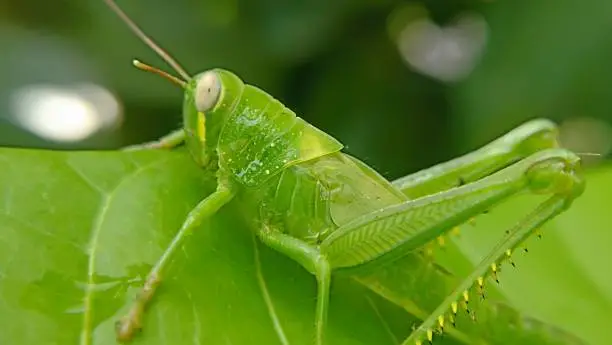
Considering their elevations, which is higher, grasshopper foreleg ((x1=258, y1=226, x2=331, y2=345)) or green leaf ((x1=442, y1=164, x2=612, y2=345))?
grasshopper foreleg ((x1=258, y1=226, x2=331, y2=345))

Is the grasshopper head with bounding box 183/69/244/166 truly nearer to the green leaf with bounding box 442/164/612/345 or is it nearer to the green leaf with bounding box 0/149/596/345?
the green leaf with bounding box 0/149/596/345

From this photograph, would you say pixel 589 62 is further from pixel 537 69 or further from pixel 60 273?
pixel 60 273

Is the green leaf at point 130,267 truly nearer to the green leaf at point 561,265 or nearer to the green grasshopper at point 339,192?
the green grasshopper at point 339,192

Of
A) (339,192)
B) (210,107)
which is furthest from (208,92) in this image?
(339,192)

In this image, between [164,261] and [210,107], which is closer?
[164,261]

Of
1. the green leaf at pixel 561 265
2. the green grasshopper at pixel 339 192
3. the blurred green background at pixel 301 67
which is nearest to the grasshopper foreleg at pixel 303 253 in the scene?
the green grasshopper at pixel 339 192

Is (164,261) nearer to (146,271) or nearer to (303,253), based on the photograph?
(146,271)

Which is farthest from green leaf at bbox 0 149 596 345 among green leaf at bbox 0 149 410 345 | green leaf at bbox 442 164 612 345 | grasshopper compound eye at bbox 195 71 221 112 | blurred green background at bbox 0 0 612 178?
blurred green background at bbox 0 0 612 178
